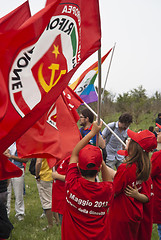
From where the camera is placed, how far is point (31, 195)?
839cm

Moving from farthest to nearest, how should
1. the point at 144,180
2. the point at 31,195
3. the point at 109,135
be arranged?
the point at 31,195
the point at 109,135
the point at 144,180

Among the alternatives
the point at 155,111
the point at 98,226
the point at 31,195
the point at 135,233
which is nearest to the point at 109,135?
the point at 31,195

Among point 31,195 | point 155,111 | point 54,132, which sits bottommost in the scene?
point 155,111

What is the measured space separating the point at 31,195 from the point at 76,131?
5.10 m

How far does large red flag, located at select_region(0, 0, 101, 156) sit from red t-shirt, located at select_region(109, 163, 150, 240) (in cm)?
120

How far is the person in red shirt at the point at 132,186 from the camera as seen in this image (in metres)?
3.24

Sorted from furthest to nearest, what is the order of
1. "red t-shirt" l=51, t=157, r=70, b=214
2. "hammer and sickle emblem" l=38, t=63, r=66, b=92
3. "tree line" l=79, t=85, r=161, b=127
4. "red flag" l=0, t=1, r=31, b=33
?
"tree line" l=79, t=85, r=161, b=127, "red t-shirt" l=51, t=157, r=70, b=214, "red flag" l=0, t=1, r=31, b=33, "hammer and sickle emblem" l=38, t=63, r=66, b=92

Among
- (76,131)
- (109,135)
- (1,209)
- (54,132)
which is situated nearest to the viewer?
(1,209)

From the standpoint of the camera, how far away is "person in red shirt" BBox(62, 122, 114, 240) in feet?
8.99

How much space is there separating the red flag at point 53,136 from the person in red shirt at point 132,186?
30.5 inches

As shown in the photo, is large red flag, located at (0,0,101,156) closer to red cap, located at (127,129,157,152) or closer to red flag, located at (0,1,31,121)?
red flag, located at (0,1,31,121)

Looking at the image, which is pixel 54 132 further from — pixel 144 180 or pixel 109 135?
pixel 109 135

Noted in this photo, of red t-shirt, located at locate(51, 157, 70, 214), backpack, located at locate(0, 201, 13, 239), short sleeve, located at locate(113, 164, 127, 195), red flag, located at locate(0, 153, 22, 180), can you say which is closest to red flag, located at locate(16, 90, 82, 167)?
red flag, located at locate(0, 153, 22, 180)

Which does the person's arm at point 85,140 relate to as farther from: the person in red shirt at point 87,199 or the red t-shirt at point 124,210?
the red t-shirt at point 124,210
